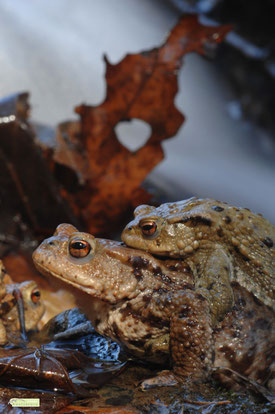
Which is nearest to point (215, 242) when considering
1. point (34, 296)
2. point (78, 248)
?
point (78, 248)

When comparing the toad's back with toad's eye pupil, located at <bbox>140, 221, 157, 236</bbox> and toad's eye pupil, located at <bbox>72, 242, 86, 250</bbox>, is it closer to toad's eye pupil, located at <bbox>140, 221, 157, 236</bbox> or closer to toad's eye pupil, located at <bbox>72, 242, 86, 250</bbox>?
toad's eye pupil, located at <bbox>140, 221, 157, 236</bbox>

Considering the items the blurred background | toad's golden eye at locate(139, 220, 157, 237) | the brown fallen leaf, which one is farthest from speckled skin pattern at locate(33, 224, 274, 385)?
the blurred background

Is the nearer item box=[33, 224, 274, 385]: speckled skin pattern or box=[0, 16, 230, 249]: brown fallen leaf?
box=[33, 224, 274, 385]: speckled skin pattern

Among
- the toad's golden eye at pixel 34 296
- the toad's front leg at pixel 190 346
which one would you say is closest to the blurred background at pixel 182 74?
the toad's golden eye at pixel 34 296

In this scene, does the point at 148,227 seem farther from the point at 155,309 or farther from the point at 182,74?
the point at 182,74

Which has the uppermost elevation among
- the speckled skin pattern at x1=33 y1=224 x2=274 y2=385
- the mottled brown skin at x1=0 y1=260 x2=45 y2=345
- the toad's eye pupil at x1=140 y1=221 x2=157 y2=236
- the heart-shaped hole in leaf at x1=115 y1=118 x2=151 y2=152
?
the toad's eye pupil at x1=140 y1=221 x2=157 y2=236

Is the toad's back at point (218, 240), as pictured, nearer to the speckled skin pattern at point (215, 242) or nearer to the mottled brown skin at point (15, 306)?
the speckled skin pattern at point (215, 242)
